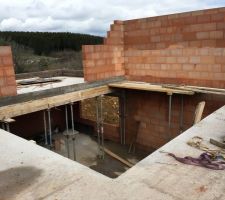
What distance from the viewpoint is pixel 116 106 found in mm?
8469

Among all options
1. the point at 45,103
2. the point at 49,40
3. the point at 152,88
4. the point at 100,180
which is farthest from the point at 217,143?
the point at 49,40

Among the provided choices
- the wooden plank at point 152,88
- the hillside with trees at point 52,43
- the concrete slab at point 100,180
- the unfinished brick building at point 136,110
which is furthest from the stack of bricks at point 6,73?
the hillside with trees at point 52,43

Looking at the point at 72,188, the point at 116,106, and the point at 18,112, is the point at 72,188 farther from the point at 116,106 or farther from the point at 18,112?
the point at 116,106

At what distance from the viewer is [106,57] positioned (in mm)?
6312

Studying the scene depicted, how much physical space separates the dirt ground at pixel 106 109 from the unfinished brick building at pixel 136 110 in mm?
388

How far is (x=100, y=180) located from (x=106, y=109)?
6747mm

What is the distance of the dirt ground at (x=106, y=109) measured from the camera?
814cm

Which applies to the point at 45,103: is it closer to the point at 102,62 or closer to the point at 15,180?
the point at 102,62

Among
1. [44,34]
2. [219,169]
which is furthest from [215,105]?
[44,34]

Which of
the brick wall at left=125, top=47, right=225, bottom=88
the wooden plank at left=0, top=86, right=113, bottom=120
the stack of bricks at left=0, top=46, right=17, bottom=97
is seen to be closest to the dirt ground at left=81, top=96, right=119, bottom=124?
the brick wall at left=125, top=47, right=225, bottom=88

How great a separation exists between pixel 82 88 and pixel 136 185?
3995mm

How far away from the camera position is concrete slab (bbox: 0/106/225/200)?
1.81m

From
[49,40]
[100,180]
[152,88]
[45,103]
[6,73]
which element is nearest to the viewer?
[100,180]

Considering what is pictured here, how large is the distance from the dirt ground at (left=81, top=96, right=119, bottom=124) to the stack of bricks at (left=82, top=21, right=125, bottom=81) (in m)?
1.84
